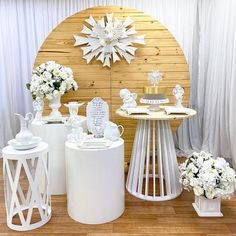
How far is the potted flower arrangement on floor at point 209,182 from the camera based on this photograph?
86.2 inches

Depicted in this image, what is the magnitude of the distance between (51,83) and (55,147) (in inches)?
25.3

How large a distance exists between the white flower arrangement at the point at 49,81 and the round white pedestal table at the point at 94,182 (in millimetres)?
790

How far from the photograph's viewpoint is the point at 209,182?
7.11ft

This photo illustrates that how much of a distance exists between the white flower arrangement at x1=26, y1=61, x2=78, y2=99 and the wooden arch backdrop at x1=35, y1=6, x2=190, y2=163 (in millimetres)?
417

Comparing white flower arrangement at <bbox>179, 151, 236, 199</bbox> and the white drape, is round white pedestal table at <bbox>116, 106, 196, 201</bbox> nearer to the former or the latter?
white flower arrangement at <bbox>179, 151, 236, 199</bbox>

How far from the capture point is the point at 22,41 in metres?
3.62

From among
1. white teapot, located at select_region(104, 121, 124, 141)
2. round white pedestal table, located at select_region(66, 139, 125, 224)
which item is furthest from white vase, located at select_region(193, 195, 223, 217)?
white teapot, located at select_region(104, 121, 124, 141)

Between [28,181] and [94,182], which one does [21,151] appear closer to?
[28,181]

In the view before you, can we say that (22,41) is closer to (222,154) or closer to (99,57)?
(99,57)

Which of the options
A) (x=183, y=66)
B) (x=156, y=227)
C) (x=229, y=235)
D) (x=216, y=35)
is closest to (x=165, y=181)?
(x=156, y=227)

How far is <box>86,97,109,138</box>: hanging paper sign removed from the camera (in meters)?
2.31

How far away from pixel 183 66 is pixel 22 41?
6.93 feet

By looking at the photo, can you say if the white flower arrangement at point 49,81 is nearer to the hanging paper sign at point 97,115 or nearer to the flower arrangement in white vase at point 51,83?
the flower arrangement in white vase at point 51,83

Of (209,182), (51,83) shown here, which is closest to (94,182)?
(209,182)
